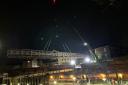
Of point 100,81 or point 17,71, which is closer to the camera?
point 100,81

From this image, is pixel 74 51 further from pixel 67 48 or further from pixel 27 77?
pixel 27 77

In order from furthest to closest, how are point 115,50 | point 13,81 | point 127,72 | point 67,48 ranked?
point 67,48
point 115,50
point 13,81
point 127,72

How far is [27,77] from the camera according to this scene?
113 feet

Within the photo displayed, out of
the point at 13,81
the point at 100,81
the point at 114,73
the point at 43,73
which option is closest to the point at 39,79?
the point at 43,73

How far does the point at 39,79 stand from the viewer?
35.1 metres

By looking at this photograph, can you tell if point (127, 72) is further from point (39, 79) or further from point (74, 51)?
point (74, 51)

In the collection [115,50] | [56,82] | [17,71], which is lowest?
[56,82]

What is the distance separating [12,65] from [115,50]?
63.4 feet

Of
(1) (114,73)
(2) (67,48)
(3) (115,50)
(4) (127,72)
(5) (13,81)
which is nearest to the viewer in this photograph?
(4) (127,72)

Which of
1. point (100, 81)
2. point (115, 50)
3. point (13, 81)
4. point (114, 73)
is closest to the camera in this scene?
point (114, 73)

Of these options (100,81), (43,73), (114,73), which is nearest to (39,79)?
(43,73)

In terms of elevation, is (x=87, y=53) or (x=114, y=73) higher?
(x=87, y=53)

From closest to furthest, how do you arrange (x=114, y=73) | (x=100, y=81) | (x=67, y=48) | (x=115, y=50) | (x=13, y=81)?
(x=114, y=73) → (x=100, y=81) → (x=13, y=81) → (x=115, y=50) → (x=67, y=48)

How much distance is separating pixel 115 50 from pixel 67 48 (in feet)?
32.5
